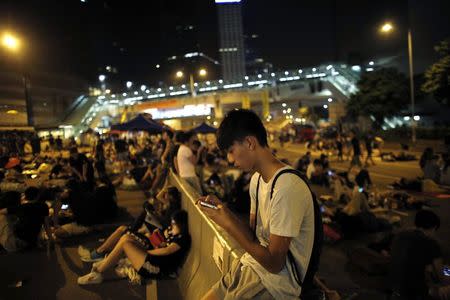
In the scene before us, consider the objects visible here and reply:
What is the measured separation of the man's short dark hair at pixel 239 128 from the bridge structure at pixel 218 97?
1670 inches

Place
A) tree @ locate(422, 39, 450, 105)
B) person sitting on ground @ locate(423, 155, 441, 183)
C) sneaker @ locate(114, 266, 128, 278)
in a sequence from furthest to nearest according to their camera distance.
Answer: tree @ locate(422, 39, 450, 105), person sitting on ground @ locate(423, 155, 441, 183), sneaker @ locate(114, 266, 128, 278)

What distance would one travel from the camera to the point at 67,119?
43.3 m

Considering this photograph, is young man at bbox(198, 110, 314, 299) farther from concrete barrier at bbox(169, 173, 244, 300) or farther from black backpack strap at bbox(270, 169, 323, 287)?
concrete barrier at bbox(169, 173, 244, 300)

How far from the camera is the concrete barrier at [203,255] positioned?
9.37ft

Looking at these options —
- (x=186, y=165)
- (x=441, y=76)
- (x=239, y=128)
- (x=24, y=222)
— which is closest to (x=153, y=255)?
(x=24, y=222)

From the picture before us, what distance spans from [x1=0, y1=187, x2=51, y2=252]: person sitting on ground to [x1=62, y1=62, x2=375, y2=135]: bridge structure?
38672 millimetres

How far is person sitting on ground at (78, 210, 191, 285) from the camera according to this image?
15.6 feet

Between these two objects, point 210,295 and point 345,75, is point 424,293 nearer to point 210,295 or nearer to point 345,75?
point 210,295

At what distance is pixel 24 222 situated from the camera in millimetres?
6262

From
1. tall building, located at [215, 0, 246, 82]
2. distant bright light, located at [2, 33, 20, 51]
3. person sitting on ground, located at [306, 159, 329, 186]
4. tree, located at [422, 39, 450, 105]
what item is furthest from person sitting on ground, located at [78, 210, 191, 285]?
tall building, located at [215, 0, 246, 82]

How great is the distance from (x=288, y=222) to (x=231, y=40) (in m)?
123

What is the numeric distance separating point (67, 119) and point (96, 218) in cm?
3951

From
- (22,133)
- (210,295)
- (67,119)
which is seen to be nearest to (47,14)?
(67,119)

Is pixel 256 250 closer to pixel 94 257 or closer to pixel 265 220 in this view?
pixel 265 220
